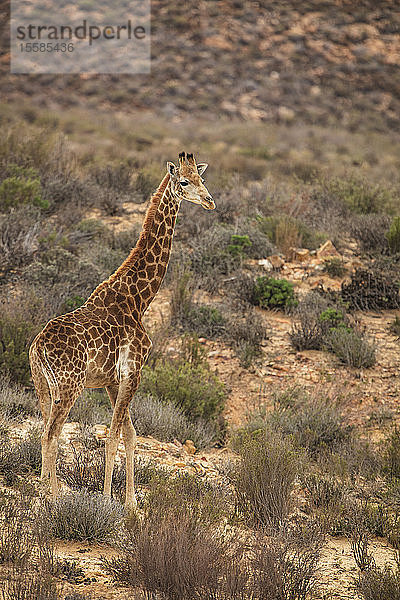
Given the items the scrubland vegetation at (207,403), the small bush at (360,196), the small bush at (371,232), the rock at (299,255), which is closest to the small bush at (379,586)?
the scrubland vegetation at (207,403)

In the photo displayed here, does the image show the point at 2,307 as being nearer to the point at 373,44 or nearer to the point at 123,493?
the point at 123,493

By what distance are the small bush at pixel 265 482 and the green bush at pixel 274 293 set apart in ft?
13.8

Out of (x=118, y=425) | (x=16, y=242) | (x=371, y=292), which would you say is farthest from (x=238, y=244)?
(x=118, y=425)

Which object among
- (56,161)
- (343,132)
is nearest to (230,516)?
(56,161)

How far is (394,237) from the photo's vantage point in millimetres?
11250

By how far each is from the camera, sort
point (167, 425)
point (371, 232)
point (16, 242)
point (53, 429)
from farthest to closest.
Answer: point (371, 232) → point (16, 242) → point (167, 425) → point (53, 429)

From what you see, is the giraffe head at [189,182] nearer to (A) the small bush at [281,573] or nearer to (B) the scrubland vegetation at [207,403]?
(B) the scrubland vegetation at [207,403]

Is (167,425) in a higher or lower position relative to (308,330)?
higher

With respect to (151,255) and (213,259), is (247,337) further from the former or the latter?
(151,255)

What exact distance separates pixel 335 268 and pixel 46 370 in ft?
24.3

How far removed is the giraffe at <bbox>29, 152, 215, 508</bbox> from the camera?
4301 mm

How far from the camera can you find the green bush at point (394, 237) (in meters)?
11.1

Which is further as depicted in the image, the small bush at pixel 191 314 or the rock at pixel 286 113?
the rock at pixel 286 113

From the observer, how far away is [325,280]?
10773mm
